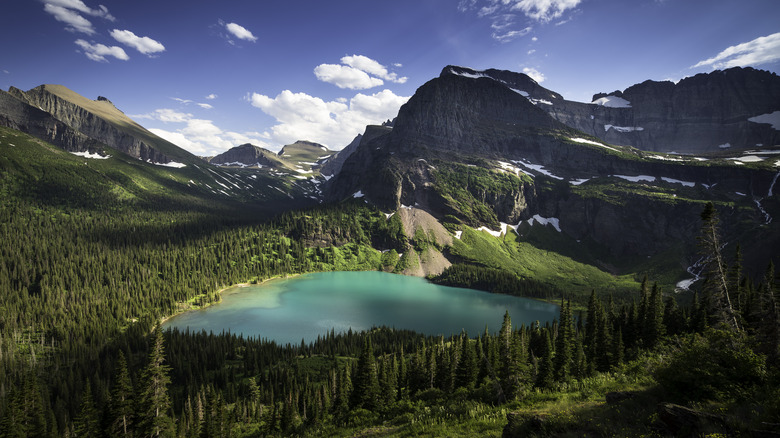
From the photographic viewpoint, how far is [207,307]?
11175cm

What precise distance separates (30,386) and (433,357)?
170ft

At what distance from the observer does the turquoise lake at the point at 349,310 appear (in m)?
95.3

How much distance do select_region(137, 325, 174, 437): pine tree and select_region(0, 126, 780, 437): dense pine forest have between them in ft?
0.42

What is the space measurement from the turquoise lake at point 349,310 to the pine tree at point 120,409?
5738 centimetres

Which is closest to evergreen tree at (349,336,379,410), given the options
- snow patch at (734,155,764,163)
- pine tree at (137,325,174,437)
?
pine tree at (137,325,174,437)

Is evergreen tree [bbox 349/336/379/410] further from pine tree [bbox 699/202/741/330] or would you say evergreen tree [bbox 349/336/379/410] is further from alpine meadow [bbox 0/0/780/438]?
pine tree [bbox 699/202/741/330]

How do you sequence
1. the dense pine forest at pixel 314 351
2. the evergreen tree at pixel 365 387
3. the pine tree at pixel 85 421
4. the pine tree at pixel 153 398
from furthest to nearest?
the evergreen tree at pixel 365 387
the pine tree at pixel 85 421
the pine tree at pixel 153 398
the dense pine forest at pixel 314 351

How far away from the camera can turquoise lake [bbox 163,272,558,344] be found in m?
95.3

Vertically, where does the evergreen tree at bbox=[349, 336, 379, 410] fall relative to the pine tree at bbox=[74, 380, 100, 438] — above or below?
above

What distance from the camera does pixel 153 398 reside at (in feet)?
95.4

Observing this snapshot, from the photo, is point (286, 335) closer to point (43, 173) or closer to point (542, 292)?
point (542, 292)

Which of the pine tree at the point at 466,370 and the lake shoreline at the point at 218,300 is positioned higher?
the pine tree at the point at 466,370

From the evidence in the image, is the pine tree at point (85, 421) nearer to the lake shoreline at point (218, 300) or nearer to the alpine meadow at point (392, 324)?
the alpine meadow at point (392, 324)

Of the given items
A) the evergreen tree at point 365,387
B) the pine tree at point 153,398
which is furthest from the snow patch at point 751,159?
the pine tree at point 153,398
